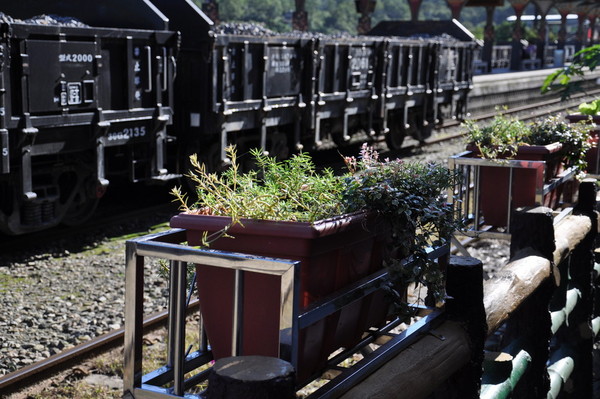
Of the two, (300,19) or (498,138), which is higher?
(300,19)

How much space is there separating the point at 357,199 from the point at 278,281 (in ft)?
1.38

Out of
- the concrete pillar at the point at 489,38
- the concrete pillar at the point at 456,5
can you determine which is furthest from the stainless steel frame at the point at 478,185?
the concrete pillar at the point at 489,38

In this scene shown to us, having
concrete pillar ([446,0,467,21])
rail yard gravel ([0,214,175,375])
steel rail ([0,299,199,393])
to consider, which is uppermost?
concrete pillar ([446,0,467,21])

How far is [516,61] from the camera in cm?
4484

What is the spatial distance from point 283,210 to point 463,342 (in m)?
0.75

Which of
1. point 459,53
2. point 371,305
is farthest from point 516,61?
point 371,305

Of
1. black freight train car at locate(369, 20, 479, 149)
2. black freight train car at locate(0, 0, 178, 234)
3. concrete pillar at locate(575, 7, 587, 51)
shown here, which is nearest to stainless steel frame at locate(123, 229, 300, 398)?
black freight train car at locate(0, 0, 178, 234)

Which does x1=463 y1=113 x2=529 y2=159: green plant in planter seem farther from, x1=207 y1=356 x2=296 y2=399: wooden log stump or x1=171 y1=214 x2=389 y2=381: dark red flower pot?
x1=207 y1=356 x2=296 y2=399: wooden log stump

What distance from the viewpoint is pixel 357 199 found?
2.51 meters

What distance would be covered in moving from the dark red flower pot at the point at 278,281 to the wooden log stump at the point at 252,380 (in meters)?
0.38

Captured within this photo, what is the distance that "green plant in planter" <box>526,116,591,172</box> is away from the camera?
5508 mm

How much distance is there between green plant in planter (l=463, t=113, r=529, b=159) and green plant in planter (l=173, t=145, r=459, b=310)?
8.30 ft

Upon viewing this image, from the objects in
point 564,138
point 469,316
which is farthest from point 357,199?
point 564,138

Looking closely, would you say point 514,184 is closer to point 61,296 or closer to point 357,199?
point 357,199
